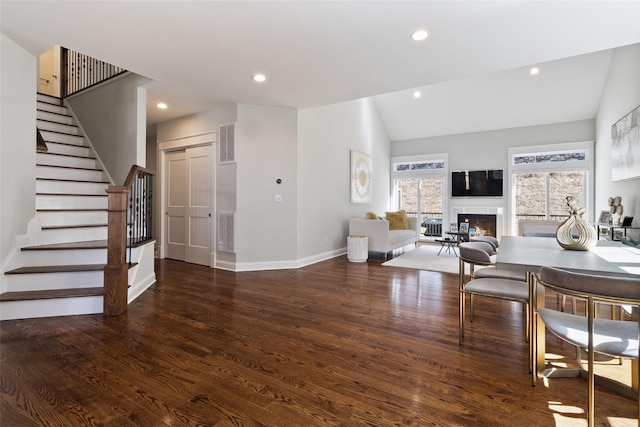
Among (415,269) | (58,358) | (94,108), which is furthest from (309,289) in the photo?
(94,108)

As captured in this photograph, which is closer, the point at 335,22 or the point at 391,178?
the point at 335,22

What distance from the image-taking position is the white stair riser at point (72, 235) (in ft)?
11.1

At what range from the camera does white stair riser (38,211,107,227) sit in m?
3.53

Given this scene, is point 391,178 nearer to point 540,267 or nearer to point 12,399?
point 540,267

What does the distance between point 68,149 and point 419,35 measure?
532 centimetres

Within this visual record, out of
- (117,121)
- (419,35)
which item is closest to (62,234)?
(117,121)

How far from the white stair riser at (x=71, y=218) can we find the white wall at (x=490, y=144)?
26.3 feet

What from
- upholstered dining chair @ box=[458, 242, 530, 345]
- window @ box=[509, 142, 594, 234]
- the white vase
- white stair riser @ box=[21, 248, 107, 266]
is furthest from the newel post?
window @ box=[509, 142, 594, 234]

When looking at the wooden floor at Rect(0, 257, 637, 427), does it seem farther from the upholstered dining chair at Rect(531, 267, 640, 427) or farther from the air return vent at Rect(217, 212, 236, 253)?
the air return vent at Rect(217, 212, 236, 253)

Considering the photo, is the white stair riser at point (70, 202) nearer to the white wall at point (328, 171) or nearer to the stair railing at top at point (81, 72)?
the stair railing at top at point (81, 72)

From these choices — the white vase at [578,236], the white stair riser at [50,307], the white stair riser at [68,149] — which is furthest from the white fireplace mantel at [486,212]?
the white stair riser at [68,149]

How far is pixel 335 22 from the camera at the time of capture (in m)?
2.53

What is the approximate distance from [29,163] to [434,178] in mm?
8681

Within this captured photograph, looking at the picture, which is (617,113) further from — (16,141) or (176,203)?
(16,141)
